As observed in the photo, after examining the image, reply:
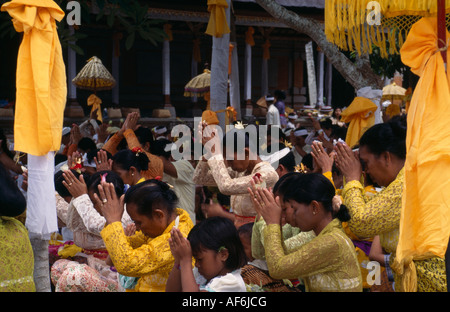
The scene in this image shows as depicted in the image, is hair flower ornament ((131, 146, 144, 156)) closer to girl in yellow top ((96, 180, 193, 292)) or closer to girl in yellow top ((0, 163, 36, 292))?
girl in yellow top ((96, 180, 193, 292))

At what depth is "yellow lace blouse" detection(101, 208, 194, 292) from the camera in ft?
9.79

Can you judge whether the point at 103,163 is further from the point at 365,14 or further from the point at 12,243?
the point at 365,14

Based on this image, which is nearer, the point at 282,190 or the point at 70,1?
the point at 282,190

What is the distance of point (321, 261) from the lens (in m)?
2.71

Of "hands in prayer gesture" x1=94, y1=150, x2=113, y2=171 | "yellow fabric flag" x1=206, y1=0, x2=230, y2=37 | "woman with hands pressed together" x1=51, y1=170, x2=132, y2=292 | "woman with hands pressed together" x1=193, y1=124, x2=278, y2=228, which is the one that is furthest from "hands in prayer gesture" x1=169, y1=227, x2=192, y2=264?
"yellow fabric flag" x1=206, y1=0, x2=230, y2=37

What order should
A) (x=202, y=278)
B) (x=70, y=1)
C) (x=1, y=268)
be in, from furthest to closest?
(x=70, y=1)
(x=202, y=278)
(x=1, y=268)

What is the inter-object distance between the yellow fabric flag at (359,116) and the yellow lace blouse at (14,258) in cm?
367

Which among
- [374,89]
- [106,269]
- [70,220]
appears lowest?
[106,269]

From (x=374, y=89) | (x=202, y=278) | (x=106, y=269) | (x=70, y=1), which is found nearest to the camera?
(x=202, y=278)

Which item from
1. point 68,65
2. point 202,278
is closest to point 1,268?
point 202,278

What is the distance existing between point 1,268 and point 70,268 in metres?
1.03

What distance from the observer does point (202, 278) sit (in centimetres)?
322

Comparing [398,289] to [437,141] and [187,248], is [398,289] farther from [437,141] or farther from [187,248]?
[187,248]

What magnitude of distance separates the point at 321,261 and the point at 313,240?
0.11m
